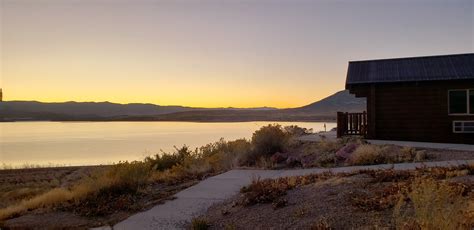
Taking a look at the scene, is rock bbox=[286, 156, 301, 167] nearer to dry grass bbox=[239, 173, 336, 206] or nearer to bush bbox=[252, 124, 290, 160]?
bush bbox=[252, 124, 290, 160]

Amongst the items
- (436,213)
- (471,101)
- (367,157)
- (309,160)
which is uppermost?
(471,101)

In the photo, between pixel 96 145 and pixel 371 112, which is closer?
pixel 371 112

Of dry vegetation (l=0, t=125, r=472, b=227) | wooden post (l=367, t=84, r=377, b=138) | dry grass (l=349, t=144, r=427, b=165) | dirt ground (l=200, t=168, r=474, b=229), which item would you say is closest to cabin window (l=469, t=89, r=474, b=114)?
wooden post (l=367, t=84, r=377, b=138)

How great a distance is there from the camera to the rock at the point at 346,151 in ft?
49.5

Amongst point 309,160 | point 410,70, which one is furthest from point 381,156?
point 410,70

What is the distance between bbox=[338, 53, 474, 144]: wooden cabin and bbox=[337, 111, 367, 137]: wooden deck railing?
1.43 feet

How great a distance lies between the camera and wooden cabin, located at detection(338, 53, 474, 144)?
1847 centimetres

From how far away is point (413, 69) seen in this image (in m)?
19.9

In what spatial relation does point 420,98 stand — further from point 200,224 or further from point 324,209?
point 200,224

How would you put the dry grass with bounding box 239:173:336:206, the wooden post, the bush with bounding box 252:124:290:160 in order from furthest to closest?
the wooden post, the bush with bounding box 252:124:290:160, the dry grass with bounding box 239:173:336:206

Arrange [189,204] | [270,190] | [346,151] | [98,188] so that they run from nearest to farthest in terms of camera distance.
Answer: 1. [270,190]
2. [189,204]
3. [98,188]
4. [346,151]

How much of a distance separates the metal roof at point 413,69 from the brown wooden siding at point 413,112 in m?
0.27

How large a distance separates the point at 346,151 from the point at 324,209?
8.65 m

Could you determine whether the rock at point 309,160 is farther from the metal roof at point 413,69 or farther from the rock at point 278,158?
the metal roof at point 413,69
